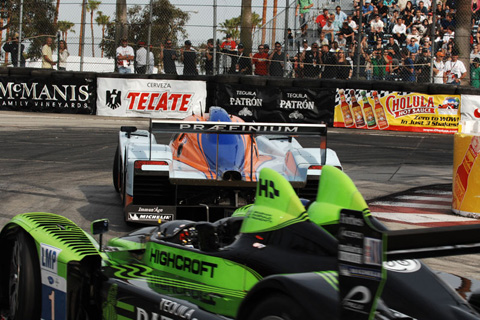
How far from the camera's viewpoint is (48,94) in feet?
69.9

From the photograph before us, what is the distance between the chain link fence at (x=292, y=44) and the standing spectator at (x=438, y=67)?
0.03 metres

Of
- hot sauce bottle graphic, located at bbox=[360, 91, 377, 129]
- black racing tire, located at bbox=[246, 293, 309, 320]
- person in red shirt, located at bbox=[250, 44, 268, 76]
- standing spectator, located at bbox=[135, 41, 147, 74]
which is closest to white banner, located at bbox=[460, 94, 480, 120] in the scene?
hot sauce bottle graphic, located at bbox=[360, 91, 377, 129]

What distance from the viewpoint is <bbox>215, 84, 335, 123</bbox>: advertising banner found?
20.1m

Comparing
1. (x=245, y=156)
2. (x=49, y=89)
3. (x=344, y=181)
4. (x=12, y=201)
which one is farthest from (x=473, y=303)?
(x=49, y=89)

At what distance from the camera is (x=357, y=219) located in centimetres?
263

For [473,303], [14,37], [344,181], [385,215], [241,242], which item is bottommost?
[385,215]

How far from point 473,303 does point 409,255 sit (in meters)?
1.20

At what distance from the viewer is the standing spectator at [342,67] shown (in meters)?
20.1

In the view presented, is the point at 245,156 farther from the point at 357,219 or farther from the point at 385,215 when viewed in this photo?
the point at 357,219

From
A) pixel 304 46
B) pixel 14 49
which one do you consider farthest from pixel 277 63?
pixel 14 49

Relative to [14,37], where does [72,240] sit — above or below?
below

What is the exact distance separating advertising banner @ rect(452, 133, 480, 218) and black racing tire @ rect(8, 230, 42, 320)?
22.1ft

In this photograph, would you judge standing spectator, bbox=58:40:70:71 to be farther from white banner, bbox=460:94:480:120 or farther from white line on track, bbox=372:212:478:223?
white line on track, bbox=372:212:478:223

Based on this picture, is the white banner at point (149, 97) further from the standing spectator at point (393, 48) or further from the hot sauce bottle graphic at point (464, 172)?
the hot sauce bottle graphic at point (464, 172)
